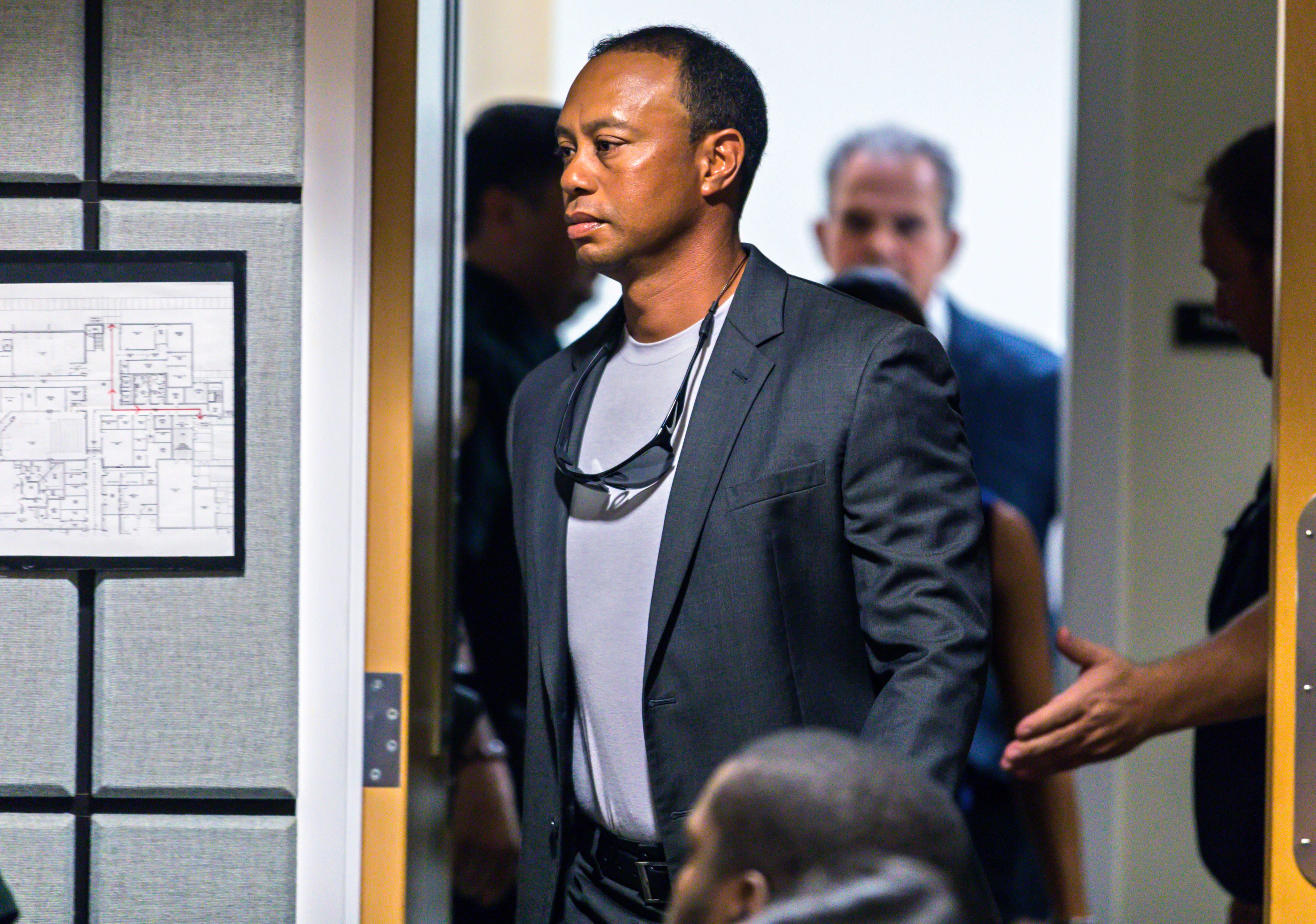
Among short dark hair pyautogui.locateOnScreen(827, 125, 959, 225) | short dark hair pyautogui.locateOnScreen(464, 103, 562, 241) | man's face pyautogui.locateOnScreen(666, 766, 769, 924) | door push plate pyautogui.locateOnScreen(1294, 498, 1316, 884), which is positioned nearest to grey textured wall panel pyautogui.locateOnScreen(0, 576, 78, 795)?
man's face pyautogui.locateOnScreen(666, 766, 769, 924)

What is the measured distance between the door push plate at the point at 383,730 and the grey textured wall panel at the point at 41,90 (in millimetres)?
772

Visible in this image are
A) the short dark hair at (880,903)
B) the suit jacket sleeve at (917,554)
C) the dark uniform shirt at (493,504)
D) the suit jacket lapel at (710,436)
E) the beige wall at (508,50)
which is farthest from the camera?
the beige wall at (508,50)

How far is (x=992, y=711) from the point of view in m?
4.05

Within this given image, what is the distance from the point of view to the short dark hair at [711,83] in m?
1.76

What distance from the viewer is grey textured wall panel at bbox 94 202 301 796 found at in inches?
70.9

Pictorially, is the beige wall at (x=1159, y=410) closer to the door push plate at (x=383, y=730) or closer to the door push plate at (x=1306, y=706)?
the door push plate at (x=1306, y=706)

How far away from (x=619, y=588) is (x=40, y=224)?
34.9 inches

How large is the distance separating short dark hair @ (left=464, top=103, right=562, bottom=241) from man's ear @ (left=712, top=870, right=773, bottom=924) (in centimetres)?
254

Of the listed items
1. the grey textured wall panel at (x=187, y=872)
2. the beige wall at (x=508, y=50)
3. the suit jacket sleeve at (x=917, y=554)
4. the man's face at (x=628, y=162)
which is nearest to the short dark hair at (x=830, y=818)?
the suit jacket sleeve at (x=917, y=554)

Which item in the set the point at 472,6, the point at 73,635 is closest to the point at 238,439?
the point at 73,635

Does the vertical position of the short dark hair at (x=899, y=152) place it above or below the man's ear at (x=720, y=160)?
above

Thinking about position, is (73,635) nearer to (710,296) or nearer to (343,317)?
(343,317)

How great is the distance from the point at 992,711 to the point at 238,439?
110 inches

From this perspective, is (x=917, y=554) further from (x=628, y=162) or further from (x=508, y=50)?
(x=508, y=50)
